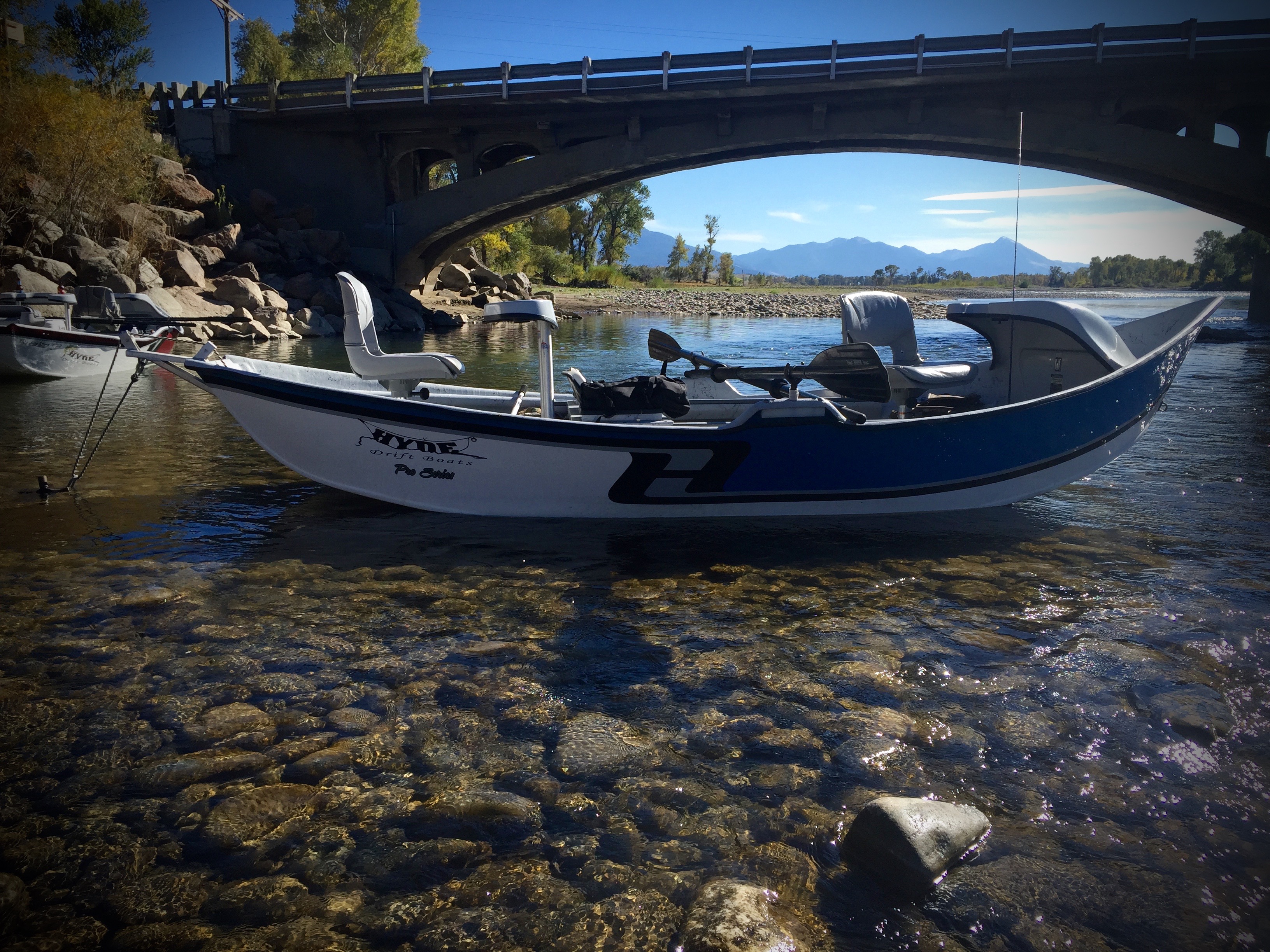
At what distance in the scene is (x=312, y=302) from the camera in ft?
101

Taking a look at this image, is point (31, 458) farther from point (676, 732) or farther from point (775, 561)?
point (676, 732)

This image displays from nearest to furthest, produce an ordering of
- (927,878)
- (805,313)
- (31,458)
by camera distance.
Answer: (927,878)
(31,458)
(805,313)

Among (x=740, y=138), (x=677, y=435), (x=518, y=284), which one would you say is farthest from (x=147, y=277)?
(x=518, y=284)

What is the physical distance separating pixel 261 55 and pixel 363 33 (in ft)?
26.9

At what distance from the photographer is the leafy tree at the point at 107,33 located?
152 feet

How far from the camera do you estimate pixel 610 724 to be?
4.05 meters

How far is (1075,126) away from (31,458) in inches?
1176

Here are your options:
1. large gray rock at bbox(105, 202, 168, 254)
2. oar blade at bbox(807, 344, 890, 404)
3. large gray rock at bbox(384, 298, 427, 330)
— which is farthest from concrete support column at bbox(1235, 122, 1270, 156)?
large gray rock at bbox(105, 202, 168, 254)

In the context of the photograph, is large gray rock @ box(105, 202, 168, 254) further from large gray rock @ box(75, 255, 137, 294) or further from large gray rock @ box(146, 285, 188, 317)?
large gray rock @ box(146, 285, 188, 317)

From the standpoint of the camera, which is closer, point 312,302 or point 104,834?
point 104,834

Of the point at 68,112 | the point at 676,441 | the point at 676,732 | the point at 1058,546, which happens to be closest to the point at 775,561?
the point at 676,441

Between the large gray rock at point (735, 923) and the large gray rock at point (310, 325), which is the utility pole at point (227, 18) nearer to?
the large gray rock at point (310, 325)

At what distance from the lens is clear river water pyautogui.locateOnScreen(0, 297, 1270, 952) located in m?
2.85

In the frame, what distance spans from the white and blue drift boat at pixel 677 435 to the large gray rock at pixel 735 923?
4.48m
